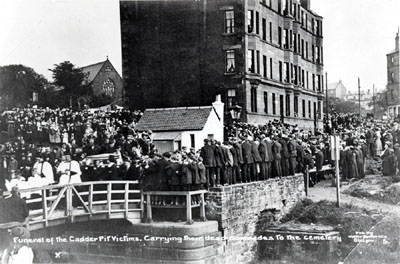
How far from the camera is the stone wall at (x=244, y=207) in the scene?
1535 cm

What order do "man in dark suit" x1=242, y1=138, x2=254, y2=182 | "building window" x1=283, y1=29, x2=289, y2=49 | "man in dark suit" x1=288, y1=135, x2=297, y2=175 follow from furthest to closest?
"building window" x1=283, y1=29, x2=289, y2=49 → "man in dark suit" x1=288, y1=135, x2=297, y2=175 → "man in dark suit" x1=242, y1=138, x2=254, y2=182

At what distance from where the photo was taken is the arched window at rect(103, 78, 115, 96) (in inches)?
1623

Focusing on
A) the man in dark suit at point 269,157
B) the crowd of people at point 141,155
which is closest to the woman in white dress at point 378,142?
the crowd of people at point 141,155

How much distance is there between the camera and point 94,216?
46.1 ft

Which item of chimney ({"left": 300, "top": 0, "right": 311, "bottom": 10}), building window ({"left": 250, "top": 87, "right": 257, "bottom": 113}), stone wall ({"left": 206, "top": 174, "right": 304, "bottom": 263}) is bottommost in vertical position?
stone wall ({"left": 206, "top": 174, "right": 304, "bottom": 263})

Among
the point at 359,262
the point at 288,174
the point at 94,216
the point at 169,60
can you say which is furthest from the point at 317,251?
the point at 169,60

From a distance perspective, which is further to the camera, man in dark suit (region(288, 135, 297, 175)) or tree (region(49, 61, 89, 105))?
tree (region(49, 61, 89, 105))

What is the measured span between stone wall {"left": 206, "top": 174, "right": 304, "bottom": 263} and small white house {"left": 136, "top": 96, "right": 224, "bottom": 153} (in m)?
5.57

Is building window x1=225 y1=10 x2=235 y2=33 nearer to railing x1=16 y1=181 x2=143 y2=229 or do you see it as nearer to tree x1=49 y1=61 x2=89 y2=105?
tree x1=49 y1=61 x2=89 y2=105

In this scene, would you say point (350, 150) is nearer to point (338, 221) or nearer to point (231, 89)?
point (338, 221)

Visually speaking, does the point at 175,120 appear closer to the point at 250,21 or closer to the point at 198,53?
the point at 198,53

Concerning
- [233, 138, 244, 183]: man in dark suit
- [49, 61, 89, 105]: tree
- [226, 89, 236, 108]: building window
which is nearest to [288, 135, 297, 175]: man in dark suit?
[233, 138, 244, 183]: man in dark suit

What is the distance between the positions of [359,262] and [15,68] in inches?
483

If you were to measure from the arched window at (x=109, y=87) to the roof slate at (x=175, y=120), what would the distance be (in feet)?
53.2
